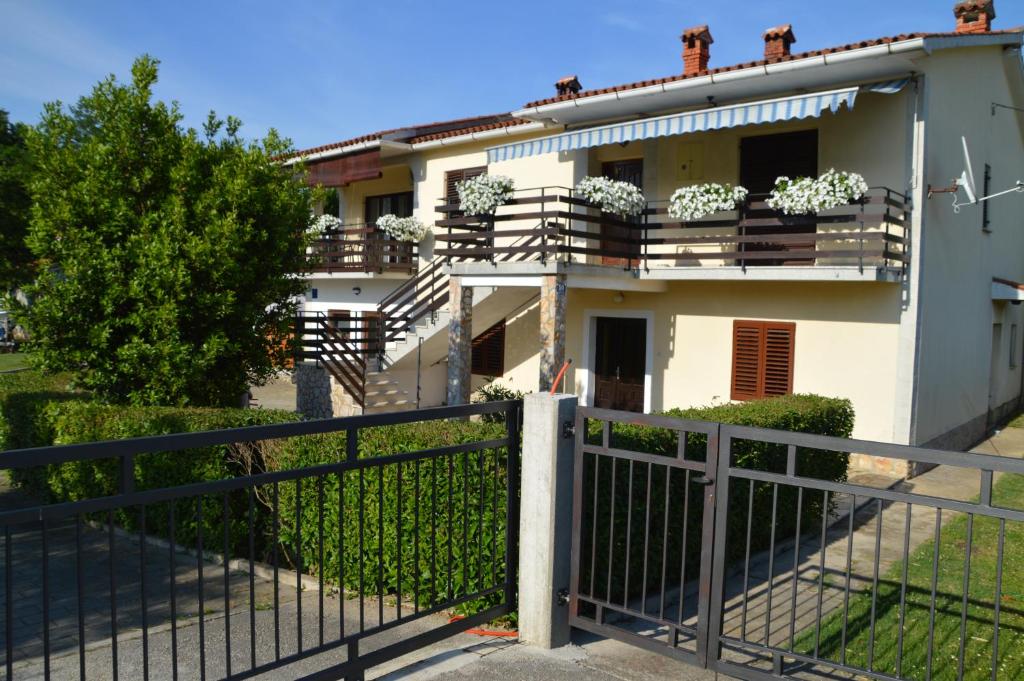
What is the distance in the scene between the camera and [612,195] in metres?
13.6

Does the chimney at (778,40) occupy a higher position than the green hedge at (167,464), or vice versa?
the chimney at (778,40)

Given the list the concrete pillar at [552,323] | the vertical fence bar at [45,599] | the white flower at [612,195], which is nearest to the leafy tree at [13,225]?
the concrete pillar at [552,323]

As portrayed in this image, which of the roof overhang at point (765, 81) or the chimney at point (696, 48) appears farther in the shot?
the chimney at point (696, 48)

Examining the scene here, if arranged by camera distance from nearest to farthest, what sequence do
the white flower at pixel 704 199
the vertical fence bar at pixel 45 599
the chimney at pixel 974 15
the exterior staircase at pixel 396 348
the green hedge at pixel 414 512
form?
the vertical fence bar at pixel 45 599, the green hedge at pixel 414 512, the white flower at pixel 704 199, the chimney at pixel 974 15, the exterior staircase at pixel 396 348

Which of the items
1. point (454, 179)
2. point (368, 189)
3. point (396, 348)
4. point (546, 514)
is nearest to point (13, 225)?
point (368, 189)

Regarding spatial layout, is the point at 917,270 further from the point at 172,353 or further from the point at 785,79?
the point at 172,353

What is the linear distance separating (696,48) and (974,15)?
5.06 meters

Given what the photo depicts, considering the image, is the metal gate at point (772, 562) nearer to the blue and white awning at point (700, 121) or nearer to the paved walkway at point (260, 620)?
the paved walkway at point (260, 620)

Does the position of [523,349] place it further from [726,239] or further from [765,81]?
[765,81]

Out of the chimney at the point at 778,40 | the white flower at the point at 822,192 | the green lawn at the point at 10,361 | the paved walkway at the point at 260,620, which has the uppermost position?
the chimney at the point at 778,40

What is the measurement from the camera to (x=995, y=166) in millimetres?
15844

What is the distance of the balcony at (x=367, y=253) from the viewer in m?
19.3

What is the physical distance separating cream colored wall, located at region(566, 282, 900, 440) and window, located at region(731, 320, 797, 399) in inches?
5.1

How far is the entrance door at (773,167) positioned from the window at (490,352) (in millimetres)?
6192
